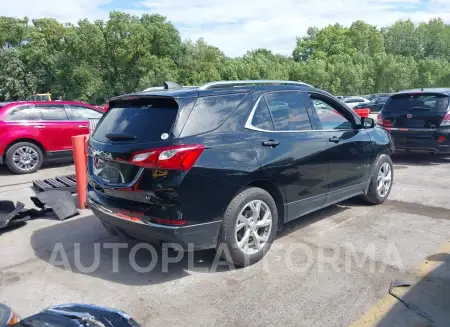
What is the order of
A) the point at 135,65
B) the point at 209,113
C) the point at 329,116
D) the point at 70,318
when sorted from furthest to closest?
the point at 135,65
the point at 329,116
the point at 209,113
the point at 70,318

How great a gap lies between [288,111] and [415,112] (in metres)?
5.67

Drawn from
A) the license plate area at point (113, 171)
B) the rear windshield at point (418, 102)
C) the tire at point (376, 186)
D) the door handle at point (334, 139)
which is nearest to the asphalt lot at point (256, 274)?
the tire at point (376, 186)

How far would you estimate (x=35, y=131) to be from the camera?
9680 millimetres

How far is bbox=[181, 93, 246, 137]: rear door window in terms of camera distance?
12.7ft

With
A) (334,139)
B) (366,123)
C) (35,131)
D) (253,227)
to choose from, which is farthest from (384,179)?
(35,131)

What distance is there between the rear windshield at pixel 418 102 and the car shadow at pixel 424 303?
5.84 metres

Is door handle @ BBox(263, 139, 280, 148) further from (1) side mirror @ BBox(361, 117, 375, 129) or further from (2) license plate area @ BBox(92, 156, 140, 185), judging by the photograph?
(1) side mirror @ BBox(361, 117, 375, 129)

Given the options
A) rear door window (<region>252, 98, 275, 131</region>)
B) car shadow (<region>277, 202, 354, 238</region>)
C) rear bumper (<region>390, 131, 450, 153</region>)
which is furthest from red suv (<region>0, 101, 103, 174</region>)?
rear bumper (<region>390, 131, 450, 153</region>)

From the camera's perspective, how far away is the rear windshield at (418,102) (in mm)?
8925

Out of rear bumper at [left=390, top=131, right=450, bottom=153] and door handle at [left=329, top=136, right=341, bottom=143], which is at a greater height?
door handle at [left=329, top=136, right=341, bottom=143]

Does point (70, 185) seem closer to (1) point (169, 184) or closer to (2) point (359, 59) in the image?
(1) point (169, 184)

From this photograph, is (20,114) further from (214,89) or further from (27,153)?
(214,89)

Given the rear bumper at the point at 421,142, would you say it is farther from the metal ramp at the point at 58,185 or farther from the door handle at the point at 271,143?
the metal ramp at the point at 58,185

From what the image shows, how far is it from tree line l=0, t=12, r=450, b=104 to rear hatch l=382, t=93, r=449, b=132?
1223 inches
